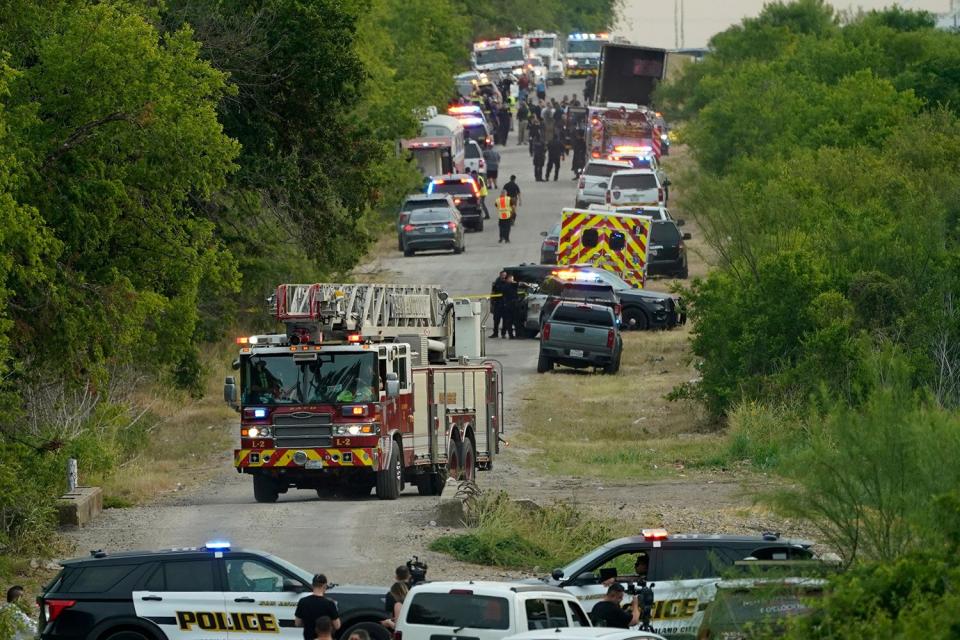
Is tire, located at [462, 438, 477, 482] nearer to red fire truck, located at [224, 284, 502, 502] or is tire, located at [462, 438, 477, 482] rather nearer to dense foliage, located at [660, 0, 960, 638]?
red fire truck, located at [224, 284, 502, 502]

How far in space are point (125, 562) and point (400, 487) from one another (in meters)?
9.49

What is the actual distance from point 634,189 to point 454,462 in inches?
1359

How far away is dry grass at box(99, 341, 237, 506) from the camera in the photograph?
91.1ft

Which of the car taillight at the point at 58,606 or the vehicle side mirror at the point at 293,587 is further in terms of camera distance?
the vehicle side mirror at the point at 293,587

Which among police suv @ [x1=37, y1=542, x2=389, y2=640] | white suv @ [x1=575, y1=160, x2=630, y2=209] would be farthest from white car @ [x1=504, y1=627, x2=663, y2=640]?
white suv @ [x1=575, y1=160, x2=630, y2=209]

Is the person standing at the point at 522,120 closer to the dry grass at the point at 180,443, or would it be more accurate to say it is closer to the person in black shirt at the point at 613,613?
the dry grass at the point at 180,443

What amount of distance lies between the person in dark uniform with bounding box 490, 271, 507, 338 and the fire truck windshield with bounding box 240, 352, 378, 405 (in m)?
20.2

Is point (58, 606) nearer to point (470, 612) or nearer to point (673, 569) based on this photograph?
point (470, 612)

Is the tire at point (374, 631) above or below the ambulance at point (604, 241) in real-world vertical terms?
below

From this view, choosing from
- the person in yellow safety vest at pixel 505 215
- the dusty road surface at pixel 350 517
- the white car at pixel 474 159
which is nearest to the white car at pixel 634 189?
the person in yellow safety vest at pixel 505 215

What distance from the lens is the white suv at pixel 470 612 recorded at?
14.1 metres

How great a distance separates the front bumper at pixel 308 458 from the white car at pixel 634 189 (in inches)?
1414

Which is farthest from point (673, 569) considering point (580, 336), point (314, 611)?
point (580, 336)

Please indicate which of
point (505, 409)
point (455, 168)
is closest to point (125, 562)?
point (505, 409)
